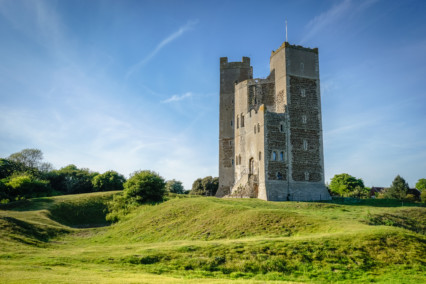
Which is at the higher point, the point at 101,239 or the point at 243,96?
the point at 243,96

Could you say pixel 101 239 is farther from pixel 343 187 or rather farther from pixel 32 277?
pixel 343 187

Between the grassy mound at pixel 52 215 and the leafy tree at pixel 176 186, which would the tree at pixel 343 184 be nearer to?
the leafy tree at pixel 176 186

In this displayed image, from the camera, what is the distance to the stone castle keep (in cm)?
4219

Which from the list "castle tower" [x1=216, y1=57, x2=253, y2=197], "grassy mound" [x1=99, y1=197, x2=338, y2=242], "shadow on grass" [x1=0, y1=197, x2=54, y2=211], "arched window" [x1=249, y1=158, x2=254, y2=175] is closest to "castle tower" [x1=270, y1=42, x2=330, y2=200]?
"arched window" [x1=249, y1=158, x2=254, y2=175]

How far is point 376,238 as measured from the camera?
20.6 m

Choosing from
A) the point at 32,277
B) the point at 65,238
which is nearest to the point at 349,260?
the point at 32,277

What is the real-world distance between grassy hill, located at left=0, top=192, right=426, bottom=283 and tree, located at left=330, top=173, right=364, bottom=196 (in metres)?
49.9

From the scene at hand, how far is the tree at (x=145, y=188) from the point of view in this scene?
45781 mm

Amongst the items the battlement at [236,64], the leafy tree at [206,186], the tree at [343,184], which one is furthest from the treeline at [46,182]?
the tree at [343,184]

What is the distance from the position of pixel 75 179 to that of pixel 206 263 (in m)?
56.6

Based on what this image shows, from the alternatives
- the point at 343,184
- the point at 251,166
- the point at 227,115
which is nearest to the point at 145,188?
the point at 251,166

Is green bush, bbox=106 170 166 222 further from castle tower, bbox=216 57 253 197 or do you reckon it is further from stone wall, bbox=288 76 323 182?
stone wall, bbox=288 76 323 182

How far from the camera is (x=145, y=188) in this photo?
45875mm

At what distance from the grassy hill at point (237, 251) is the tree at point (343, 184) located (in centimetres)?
4987
